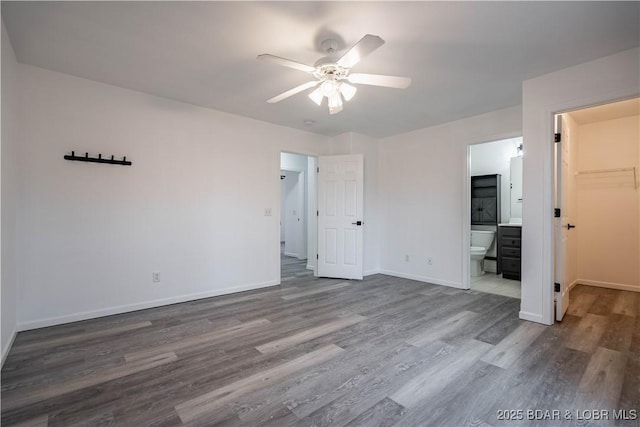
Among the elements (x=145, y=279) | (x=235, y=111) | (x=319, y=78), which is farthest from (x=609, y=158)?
(x=145, y=279)

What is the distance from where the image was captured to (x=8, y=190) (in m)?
2.30

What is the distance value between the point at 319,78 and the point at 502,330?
9.25 feet

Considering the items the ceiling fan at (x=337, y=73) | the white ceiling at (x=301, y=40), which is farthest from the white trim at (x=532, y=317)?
the ceiling fan at (x=337, y=73)

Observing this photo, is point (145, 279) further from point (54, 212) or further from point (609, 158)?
point (609, 158)

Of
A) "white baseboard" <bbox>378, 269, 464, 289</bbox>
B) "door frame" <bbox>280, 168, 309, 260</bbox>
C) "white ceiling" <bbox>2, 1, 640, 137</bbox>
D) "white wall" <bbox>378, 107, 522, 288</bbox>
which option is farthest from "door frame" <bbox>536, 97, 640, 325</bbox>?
"door frame" <bbox>280, 168, 309, 260</bbox>

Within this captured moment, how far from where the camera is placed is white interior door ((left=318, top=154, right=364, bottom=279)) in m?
4.71

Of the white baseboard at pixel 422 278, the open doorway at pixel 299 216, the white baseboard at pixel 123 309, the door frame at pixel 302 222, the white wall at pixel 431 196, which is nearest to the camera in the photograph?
the white baseboard at pixel 123 309

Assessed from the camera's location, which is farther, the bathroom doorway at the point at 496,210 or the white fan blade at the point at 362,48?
the bathroom doorway at the point at 496,210

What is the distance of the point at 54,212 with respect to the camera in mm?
2797

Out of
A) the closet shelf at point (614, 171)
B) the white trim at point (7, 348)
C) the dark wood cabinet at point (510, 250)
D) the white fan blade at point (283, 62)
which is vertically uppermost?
the white fan blade at point (283, 62)

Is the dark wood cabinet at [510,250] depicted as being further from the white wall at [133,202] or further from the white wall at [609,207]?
the white wall at [133,202]

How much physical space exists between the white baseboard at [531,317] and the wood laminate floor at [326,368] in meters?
0.08

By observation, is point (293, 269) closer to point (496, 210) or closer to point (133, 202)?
point (133, 202)

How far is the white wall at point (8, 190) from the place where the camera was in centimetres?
214
